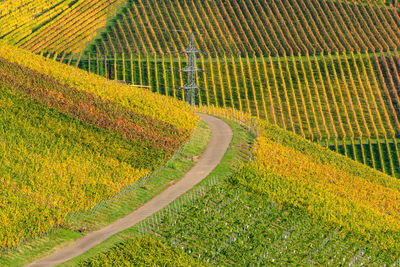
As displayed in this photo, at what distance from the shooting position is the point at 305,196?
55.0 meters

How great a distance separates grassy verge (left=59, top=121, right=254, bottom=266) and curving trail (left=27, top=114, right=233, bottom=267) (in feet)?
1.38

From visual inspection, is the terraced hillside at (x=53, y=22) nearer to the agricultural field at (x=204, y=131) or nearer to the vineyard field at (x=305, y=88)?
the agricultural field at (x=204, y=131)

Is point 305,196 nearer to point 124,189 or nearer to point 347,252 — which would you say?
point 347,252

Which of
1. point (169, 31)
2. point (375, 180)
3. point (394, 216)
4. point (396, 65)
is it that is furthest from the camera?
point (169, 31)

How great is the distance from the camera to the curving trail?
38.7 meters

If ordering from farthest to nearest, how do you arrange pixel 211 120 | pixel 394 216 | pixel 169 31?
pixel 169 31
pixel 211 120
pixel 394 216

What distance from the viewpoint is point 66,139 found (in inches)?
2121

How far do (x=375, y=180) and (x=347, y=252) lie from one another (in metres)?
22.9

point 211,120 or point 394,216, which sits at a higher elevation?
point 211,120

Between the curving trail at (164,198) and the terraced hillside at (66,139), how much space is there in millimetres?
2306

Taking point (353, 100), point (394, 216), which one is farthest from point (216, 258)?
point (353, 100)

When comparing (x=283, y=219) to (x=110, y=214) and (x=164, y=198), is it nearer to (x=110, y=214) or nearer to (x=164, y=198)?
(x=164, y=198)

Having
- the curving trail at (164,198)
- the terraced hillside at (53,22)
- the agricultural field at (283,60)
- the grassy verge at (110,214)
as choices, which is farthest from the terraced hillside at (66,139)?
the terraced hillside at (53,22)

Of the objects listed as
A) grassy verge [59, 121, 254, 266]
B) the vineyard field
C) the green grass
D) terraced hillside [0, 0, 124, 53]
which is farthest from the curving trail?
terraced hillside [0, 0, 124, 53]
